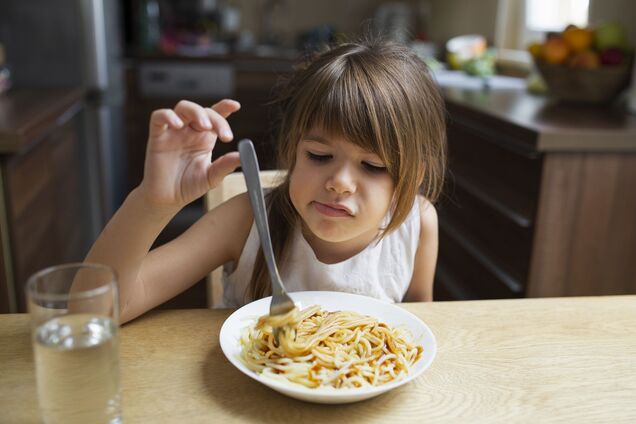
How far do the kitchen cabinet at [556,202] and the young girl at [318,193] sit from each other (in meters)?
0.63

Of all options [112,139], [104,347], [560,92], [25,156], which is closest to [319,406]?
[104,347]

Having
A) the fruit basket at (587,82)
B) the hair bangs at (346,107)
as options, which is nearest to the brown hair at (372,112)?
the hair bangs at (346,107)

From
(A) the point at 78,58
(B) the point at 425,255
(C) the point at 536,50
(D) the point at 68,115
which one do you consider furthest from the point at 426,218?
(A) the point at 78,58

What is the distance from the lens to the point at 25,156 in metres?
1.83

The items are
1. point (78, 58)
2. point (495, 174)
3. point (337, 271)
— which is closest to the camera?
point (337, 271)

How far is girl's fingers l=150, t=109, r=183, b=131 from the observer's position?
71 cm

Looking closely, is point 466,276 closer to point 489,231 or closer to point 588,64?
point 489,231

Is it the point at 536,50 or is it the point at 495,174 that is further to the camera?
the point at 536,50

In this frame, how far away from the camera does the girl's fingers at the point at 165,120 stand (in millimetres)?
711

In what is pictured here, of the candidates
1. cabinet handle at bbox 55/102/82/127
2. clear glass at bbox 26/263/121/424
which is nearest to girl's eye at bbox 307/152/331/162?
clear glass at bbox 26/263/121/424

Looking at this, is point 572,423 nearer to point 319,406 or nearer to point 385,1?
point 319,406

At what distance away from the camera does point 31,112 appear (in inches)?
75.7

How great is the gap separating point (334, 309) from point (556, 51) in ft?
5.88

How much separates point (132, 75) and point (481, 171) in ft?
6.73
